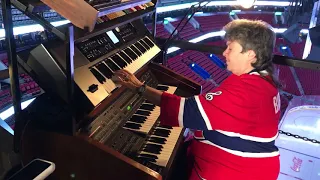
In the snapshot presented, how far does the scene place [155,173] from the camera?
1584mm

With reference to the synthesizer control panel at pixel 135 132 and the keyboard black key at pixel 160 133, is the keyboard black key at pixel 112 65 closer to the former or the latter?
the synthesizer control panel at pixel 135 132

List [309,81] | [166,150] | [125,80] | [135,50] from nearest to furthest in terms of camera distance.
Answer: [125,80], [166,150], [135,50], [309,81]

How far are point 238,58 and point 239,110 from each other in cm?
32

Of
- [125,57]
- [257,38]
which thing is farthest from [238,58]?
[125,57]

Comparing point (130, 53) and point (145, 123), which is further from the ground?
point (130, 53)

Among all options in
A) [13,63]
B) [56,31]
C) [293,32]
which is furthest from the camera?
[293,32]

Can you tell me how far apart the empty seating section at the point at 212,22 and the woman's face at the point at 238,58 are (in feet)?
22.5

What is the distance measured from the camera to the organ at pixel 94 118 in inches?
62.9

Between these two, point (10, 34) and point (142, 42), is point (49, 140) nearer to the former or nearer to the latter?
point (10, 34)

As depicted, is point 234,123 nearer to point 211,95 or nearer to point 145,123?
point 211,95

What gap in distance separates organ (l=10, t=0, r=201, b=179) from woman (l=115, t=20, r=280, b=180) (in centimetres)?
21

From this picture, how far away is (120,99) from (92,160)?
1.78 ft

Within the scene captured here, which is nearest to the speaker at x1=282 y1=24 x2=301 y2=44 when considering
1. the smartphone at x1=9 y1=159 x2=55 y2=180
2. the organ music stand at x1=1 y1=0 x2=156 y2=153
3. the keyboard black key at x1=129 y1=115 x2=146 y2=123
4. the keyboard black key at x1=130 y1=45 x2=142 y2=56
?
the keyboard black key at x1=130 y1=45 x2=142 y2=56

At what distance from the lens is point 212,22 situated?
9.41 metres
